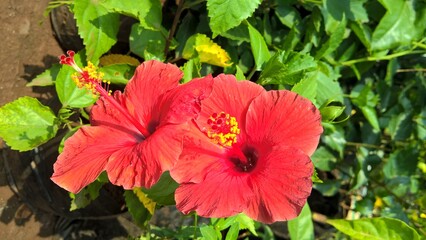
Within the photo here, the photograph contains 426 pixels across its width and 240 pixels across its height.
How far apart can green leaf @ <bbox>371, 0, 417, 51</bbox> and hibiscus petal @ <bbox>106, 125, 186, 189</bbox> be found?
995 millimetres

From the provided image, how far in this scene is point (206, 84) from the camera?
1039 mm

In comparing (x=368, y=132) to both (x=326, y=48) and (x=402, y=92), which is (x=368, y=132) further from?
(x=326, y=48)

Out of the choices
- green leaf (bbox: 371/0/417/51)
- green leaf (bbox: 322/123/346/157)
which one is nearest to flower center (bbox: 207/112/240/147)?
green leaf (bbox: 371/0/417/51)

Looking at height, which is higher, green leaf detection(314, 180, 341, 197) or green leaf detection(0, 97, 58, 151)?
green leaf detection(0, 97, 58, 151)

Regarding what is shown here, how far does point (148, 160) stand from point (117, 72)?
601 millimetres

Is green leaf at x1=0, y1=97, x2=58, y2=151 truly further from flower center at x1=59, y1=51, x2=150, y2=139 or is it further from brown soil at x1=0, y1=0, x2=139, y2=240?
brown soil at x1=0, y1=0, x2=139, y2=240

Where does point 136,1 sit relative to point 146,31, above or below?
above

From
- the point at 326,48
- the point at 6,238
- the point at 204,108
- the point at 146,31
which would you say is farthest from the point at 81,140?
the point at 6,238

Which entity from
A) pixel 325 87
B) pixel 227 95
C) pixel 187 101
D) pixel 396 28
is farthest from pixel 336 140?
pixel 187 101

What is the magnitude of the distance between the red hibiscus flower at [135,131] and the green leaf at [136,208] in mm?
486

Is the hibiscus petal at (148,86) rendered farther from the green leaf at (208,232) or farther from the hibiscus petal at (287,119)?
the green leaf at (208,232)

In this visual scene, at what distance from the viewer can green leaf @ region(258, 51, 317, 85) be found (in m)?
1.24

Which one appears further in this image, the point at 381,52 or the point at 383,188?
the point at 383,188

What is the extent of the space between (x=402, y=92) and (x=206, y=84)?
4.44ft
